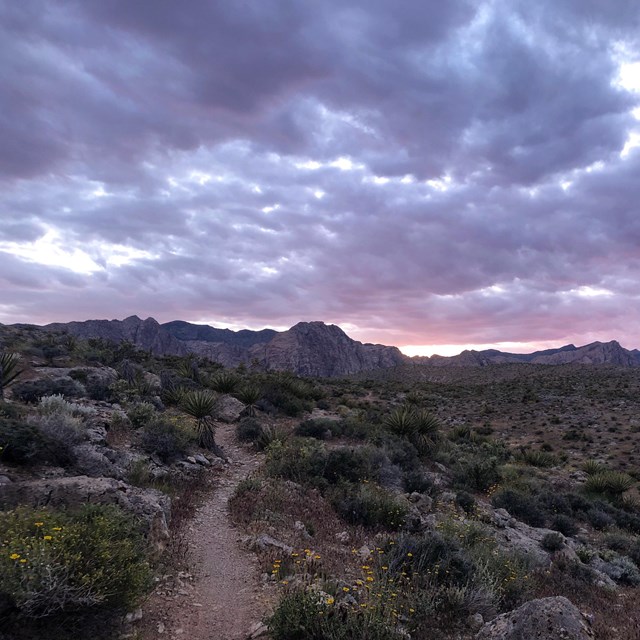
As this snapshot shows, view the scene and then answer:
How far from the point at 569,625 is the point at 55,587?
187 inches

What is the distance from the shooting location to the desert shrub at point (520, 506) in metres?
13.1

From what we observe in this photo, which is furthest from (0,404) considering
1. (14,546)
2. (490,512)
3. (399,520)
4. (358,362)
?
(358,362)

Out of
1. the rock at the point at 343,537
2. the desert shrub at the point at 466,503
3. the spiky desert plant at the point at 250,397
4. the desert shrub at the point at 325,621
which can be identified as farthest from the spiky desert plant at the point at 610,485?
the desert shrub at the point at 325,621

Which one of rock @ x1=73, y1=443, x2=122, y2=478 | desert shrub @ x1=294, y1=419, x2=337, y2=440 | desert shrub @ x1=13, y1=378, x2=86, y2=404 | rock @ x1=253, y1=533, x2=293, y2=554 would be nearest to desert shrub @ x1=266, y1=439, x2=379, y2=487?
rock @ x1=253, y1=533, x2=293, y2=554

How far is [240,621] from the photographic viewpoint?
17.7ft

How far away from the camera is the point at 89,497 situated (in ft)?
20.6

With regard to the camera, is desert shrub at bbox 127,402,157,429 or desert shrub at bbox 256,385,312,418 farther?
desert shrub at bbox 256,385,312,418

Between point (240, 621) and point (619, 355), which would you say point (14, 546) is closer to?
point (240, 621)

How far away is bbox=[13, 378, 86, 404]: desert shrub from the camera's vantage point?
14305 millimetres

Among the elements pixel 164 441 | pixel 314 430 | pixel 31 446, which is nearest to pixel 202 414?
pixel 164 441

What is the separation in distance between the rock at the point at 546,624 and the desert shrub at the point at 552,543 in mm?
6852

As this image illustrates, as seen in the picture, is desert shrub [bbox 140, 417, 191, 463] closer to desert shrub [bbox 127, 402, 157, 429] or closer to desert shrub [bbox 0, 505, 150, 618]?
desert shrub [bbox 127, 402, 157, 429]

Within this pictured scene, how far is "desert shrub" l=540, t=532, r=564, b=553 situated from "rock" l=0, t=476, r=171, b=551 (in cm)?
867

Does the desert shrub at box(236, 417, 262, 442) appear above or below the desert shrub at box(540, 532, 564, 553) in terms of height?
above
